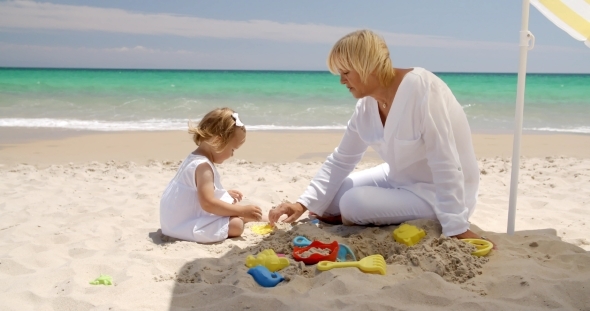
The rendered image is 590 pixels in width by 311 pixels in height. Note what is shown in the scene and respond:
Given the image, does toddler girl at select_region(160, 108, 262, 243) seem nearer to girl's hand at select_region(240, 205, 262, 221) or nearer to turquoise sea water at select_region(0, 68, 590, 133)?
girl's hand at select_region(240, 205, 262, 221)

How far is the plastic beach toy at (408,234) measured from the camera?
293 cm

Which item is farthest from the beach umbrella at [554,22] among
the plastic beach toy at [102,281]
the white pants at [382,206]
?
the plastic beach toy at [102,281]

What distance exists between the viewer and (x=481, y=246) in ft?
9.38

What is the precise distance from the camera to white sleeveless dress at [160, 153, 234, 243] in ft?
11.2

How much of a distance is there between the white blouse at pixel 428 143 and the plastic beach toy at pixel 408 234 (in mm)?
143

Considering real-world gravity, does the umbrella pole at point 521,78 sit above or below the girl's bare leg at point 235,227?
above

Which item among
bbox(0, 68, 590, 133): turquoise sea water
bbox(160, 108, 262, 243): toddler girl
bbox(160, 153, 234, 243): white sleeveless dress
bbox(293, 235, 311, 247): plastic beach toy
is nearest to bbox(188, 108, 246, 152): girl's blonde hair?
bbox(160, 108, 262, 243): toddler girl

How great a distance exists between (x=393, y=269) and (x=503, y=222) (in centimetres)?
162

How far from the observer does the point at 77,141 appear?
8391mm

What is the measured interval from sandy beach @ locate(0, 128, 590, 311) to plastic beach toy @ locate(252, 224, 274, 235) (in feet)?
0.14

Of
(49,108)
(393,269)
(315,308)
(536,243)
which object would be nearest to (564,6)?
(536,243)

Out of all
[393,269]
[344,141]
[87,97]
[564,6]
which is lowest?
[87,97]

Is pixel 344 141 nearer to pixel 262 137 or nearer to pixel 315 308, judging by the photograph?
pixel 315 308

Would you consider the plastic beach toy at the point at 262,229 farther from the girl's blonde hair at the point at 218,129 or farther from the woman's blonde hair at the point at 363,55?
the woman's blonde hair at the point at 363,55
